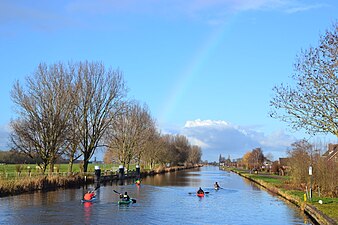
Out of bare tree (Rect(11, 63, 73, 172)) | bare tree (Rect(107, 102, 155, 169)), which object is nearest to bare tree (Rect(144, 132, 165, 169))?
bare tree (Rect(107, 102, 155, 169))

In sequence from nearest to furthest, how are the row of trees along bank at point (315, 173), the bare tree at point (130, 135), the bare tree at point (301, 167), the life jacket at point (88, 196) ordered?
the life jacket at point (88, 196), the row of trees along bank at point (315, 173), the bare tree at point (301, 167), the bare tree at point (130, 135)

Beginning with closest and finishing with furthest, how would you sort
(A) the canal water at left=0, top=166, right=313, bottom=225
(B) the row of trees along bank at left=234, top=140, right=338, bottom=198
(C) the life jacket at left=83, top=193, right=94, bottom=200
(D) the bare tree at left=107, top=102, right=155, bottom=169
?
1. (A) the canal water at left=0, top=166, right=313, bottom=225
2. (C) the life jacket at left=83, top=193, right=94, bottom=200
3. (B) the row of trees along bank at left=234, top=140, right=338, bottom=198
4. (D) the bare tree at left=107, top=102, right=155, bottom=169

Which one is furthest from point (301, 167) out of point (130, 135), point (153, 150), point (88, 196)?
point (153, 150)

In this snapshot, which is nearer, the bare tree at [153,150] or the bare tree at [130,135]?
the bare tree at [130,135]

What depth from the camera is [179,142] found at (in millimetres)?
148250

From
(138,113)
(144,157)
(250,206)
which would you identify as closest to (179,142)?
(144,157)

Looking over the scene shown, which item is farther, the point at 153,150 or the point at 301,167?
the point at 153,150

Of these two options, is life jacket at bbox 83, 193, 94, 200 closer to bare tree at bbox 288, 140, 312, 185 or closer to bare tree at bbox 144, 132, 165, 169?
bare tree at bbox 288, 140, 312, 185

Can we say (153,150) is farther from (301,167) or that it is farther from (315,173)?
(315,173)

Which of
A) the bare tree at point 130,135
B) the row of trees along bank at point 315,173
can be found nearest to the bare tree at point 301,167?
the row of trees along bank at point 315,173

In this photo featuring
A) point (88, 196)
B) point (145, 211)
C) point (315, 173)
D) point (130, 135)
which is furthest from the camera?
point (130, 135)

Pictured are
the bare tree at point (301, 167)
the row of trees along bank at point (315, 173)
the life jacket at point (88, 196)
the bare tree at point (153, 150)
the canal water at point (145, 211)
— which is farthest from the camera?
the bare tree at point (153, 150)

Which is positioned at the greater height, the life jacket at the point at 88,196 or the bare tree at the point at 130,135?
the bare tree at the point at 130,135

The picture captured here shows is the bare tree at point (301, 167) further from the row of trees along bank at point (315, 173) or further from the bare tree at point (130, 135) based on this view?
the bare tree at point (130, 135)
